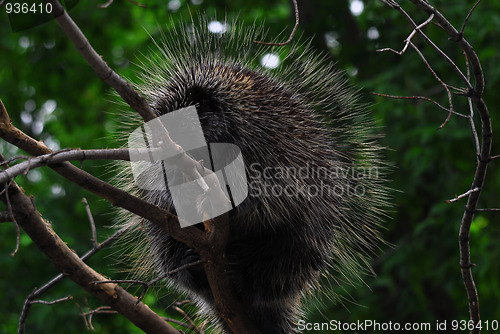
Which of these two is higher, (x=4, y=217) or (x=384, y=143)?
(x=4, y=217)

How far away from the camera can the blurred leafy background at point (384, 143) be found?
11.0 feet

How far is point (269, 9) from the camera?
178 inches

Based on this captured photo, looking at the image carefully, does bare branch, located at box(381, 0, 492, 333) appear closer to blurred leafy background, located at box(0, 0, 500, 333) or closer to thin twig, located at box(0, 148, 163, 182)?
thin twig, located at box(0, 148, 163, 182)

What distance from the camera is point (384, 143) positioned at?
369cm

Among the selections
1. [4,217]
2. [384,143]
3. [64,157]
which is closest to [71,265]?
[4,217]

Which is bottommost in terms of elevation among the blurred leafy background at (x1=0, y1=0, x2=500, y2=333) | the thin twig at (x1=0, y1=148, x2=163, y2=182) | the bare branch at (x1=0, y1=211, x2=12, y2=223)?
the blurred leafy background at (x1=0, y1=0, x2=500, y2=333)

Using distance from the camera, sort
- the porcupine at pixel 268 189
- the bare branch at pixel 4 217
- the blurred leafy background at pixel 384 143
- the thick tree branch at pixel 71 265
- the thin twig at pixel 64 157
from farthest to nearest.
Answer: the blurred leafy background at pixel 384 143 < the porcupine at pixel 268 189 < the thick tree branch at pixel 71 265 < the bare branch at pixel 4 217 < the thin twig at pixel 64 157

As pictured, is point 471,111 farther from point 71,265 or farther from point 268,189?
point 71,265

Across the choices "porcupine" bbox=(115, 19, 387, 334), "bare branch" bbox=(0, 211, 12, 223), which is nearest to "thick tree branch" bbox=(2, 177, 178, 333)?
"bare branch" bbox=(0, 211, 12, 223)

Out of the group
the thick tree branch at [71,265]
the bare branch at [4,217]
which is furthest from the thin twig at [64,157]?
the thick tree branch at [71,265]

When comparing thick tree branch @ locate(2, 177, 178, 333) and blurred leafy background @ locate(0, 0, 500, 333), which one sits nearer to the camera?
thick tree branch @ locate(2, 177, 178, 333)

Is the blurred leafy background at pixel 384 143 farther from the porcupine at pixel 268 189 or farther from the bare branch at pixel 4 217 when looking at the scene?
the bare branch at pixel 4 217

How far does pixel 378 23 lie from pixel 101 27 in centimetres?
227

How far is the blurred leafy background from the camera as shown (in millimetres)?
3350
